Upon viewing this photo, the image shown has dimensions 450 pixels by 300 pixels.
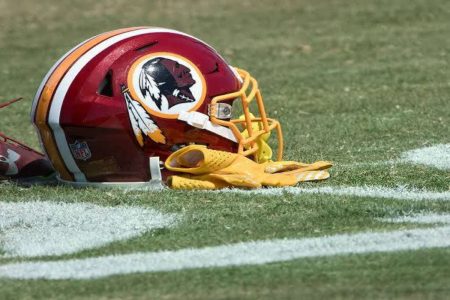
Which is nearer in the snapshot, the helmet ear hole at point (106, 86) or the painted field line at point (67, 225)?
the painted field line at point (67, 225)

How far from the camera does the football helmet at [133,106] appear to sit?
6344 millimetres

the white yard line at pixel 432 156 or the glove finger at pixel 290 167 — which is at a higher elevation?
the glove finger at pixel 290 167

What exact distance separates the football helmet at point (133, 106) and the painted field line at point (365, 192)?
0.43 metres

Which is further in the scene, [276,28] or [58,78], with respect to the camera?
[276,28]

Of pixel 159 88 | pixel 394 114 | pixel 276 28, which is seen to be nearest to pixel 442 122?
pixel 394 114

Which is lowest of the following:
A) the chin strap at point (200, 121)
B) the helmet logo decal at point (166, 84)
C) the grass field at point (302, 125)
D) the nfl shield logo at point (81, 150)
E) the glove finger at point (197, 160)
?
the grass field at point (302, 125)

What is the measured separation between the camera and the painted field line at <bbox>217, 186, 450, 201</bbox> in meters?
6.04

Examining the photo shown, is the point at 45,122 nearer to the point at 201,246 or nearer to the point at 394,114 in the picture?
the point at 201,246

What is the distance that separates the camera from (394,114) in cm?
978

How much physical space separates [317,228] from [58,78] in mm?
2012

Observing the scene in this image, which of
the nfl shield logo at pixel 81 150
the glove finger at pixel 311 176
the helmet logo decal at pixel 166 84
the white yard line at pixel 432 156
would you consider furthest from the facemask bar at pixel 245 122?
the white yard line at pixel 432 156

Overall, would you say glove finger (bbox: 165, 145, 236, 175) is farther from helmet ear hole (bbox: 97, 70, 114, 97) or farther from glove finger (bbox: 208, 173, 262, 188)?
helmet ear hole (bbox: 97, 70, 114, 97)

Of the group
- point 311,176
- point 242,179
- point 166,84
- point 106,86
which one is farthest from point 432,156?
point 106,86

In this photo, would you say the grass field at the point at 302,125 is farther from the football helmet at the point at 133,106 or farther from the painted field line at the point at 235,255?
the football helmet at the point at 133,106
